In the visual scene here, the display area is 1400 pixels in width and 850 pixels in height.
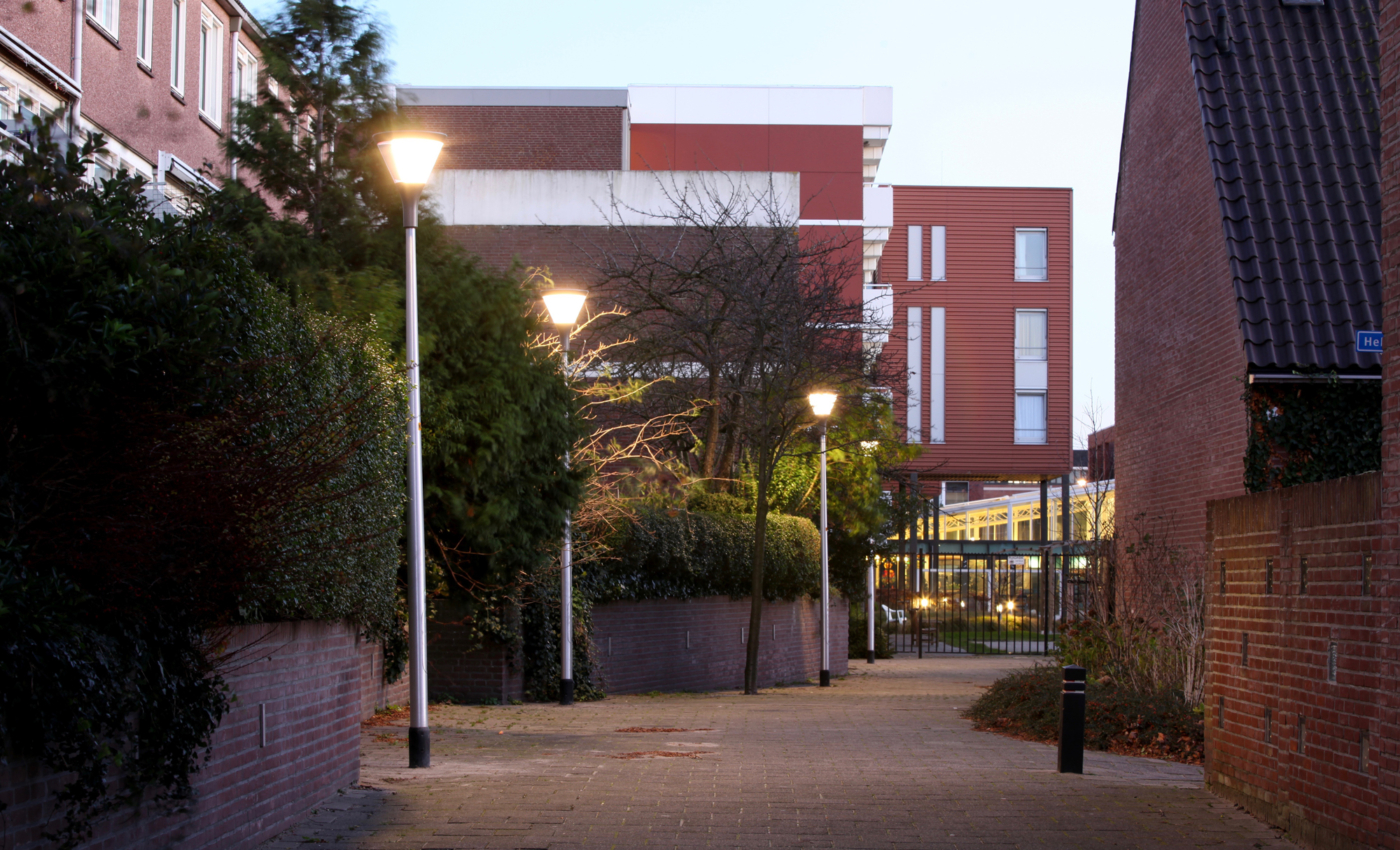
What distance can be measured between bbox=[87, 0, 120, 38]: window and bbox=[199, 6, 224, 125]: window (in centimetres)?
362

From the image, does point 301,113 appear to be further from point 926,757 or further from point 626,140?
point 626,140

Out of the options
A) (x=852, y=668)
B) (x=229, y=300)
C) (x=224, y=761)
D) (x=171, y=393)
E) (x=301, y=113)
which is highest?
(x=301, y=113)

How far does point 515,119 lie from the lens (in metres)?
45.3

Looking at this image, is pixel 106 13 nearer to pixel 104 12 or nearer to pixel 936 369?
pixel 104 12

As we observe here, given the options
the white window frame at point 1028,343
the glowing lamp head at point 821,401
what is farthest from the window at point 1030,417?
the glowing lamp head at point 821,401

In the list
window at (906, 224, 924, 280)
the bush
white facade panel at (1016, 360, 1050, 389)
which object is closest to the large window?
white facade panel at (1016, 360, 1050, 389)

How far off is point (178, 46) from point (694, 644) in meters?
13.7

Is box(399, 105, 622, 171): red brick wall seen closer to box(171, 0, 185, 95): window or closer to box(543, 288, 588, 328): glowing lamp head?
box(171, 0, 185, 95): window

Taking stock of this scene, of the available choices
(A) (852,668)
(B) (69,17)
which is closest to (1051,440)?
(A) (852,668)

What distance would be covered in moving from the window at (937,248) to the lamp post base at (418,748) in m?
40.9

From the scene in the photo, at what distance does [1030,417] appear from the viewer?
50.2 meters

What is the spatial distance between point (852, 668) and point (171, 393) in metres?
31.2

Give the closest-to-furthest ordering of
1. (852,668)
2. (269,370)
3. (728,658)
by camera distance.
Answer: (269,370) < (728,658) < (852,668)

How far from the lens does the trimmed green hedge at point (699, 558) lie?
70.7 feet
